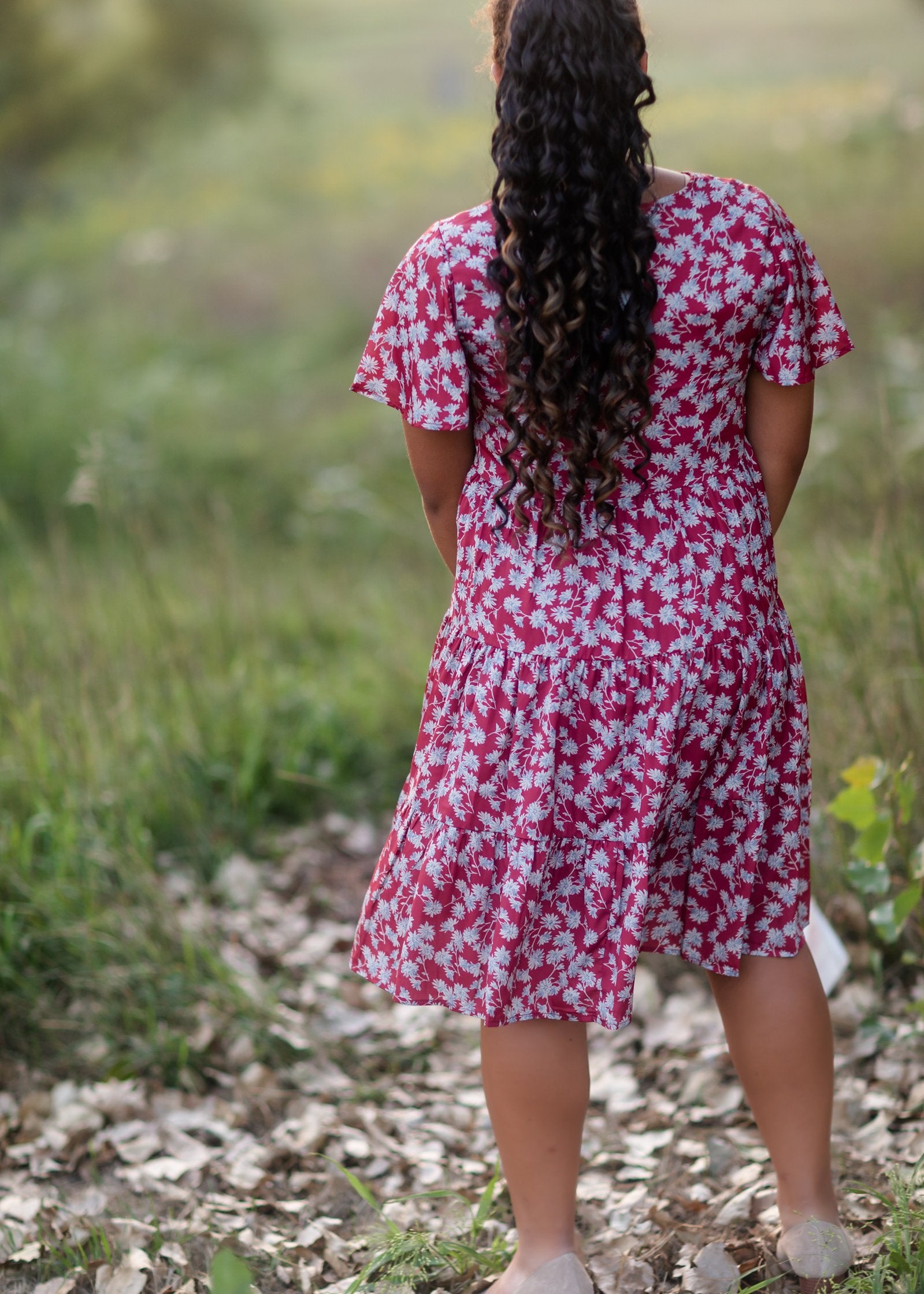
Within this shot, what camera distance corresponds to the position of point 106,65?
36.0 feet

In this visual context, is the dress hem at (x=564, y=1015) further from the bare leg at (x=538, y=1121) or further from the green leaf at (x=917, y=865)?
the green leaf at (x=917, y=865)

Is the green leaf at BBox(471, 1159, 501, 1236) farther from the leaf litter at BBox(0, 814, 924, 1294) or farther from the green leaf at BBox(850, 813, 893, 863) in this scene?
the green leaf at BBox(850, 813, 893, 863)

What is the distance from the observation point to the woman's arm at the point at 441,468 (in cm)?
180

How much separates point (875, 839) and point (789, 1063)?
572 mm

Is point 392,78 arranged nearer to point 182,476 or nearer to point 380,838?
point 182,476

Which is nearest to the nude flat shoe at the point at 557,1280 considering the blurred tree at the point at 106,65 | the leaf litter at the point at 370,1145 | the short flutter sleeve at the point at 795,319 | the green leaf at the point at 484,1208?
the leaf litter at the point at 370,1145

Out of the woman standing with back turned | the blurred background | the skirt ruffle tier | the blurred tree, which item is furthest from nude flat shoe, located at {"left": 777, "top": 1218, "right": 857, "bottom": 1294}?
the blurred tree

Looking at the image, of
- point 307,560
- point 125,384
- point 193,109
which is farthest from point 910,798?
point 193,109

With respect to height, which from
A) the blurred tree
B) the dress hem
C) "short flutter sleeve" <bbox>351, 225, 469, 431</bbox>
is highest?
the blurred tree

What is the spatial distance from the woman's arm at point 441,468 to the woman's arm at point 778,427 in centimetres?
42

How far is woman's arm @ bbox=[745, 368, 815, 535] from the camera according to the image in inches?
70.1

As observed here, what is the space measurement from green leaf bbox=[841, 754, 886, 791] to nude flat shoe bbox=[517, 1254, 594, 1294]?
0.94 metres

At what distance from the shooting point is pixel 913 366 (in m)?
4.83

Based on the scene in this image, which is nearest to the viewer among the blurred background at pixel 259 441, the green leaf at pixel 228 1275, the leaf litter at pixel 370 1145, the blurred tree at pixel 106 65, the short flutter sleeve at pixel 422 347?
the green leaf at pixel 228 1275
